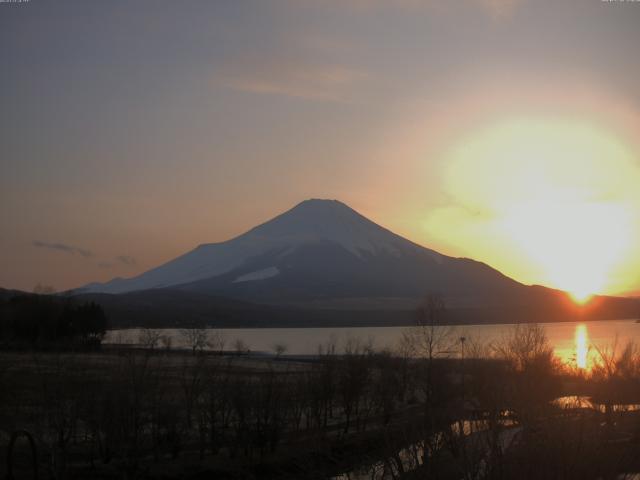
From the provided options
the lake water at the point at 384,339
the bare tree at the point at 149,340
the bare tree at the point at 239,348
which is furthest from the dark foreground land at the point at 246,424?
the bare tree at the point at 239,348

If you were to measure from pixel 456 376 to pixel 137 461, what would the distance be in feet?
68.6

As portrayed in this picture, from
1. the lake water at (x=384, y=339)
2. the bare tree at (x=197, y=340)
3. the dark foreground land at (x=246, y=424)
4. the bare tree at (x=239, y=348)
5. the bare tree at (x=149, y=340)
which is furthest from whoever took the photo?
the lake water at (x=384, y=339)

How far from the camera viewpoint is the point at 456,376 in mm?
37344

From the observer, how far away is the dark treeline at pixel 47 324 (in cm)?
6278

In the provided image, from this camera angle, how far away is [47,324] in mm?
65500

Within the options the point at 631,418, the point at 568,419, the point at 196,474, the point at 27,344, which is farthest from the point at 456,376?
the point at 27,344

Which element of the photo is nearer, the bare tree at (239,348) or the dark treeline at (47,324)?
the dark treeline at (47,324)

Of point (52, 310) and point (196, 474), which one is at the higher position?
point (52, 310)

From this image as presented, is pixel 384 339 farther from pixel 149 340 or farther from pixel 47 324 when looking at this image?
pixel 47 324

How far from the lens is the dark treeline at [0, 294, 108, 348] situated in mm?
62781

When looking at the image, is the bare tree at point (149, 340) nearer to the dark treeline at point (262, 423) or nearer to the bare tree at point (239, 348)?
the bare tree at point (239, 348)

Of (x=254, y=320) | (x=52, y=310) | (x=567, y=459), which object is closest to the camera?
(x=567, y=459)

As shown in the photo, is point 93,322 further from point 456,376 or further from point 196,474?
point 196,474

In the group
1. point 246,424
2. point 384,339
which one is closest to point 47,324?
point 384,339
